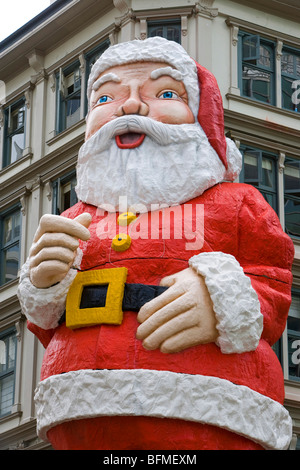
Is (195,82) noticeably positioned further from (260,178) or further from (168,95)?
(260,178)

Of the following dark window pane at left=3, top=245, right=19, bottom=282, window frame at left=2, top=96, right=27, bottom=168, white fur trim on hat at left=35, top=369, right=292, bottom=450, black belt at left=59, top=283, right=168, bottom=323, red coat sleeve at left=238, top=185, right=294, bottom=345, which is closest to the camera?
white fur trim on hat at left=35, top=369, right=292, bottom=450

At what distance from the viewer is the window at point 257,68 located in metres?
15.6

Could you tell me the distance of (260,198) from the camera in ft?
25.9

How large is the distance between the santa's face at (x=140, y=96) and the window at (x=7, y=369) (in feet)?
25.9

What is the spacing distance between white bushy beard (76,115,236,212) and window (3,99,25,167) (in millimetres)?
9473

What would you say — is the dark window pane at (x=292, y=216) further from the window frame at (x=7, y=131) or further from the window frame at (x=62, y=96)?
the window frame at (x=7, y=131)

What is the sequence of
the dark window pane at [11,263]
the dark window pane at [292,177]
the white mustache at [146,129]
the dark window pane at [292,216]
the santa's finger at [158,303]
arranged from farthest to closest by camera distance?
the dark window pane at [11,263] < the dark window pane at [292,177] < the dark window pane at [292,216] < the white mustache at [146,129] < the santa's finger at [158,303]

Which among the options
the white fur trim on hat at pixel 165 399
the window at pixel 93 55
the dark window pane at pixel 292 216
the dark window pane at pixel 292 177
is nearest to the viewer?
the white fur trim on hat at pixel 165 399

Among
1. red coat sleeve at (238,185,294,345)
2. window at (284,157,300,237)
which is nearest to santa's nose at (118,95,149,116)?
red coat sleeve at (238,185,294,345)

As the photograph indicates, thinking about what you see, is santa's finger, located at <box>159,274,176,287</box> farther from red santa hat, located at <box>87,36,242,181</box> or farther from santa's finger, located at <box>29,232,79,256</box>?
red santa hat, located at <box>87,36,242,181</box>

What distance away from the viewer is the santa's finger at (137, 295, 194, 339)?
6.95 m

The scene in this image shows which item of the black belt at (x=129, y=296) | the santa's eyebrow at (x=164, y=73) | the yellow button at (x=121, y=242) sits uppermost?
the santa's eyebrow at (x=164, y=73)

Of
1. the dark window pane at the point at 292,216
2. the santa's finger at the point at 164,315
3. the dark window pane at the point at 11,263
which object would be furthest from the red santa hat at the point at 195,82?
the dark window pane at the point at 11,263

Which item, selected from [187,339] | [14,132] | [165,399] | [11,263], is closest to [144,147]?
[187,339]
